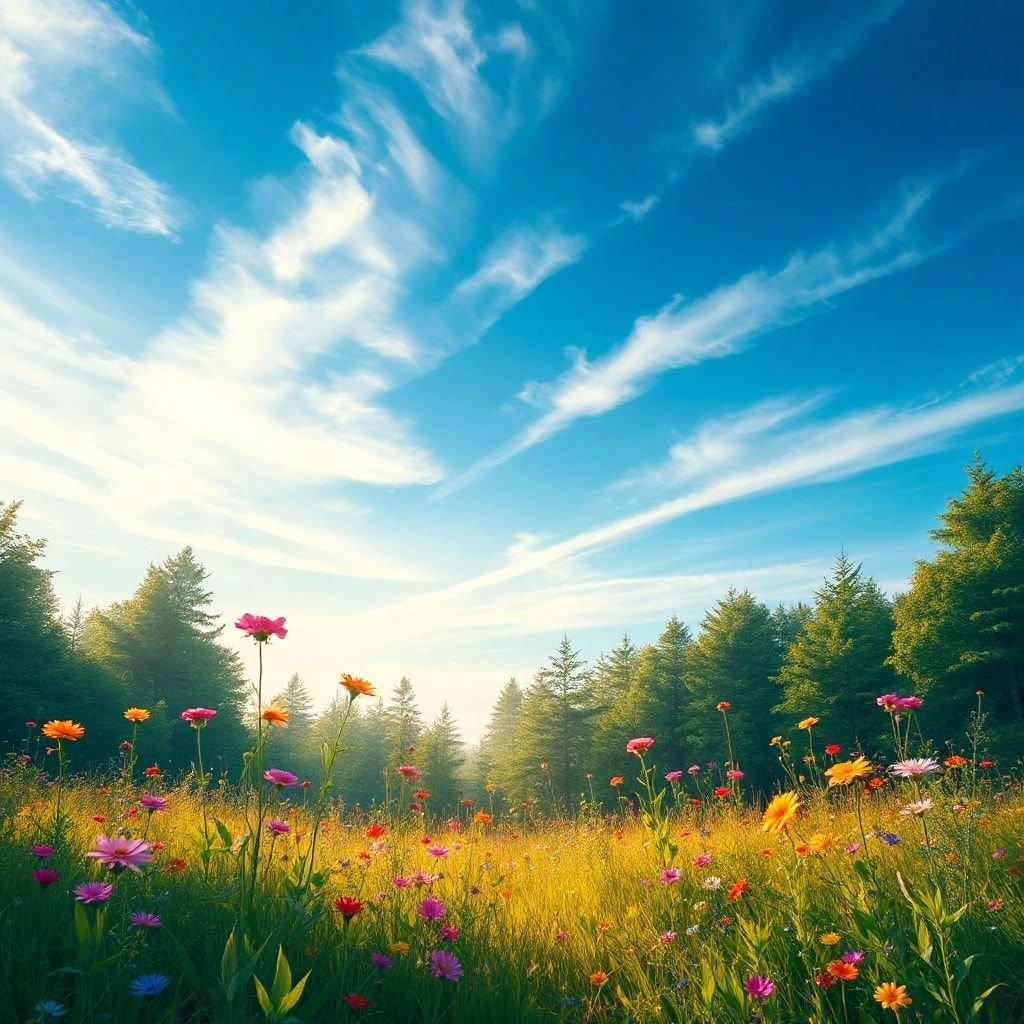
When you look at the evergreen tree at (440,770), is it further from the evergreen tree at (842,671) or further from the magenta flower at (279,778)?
the magenta flower at (279,778)

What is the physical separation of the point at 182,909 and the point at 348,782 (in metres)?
46.0

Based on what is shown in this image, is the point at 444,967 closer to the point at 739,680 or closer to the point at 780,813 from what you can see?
the point at 780,813

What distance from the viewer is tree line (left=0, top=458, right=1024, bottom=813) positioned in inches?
718

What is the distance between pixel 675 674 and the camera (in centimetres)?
2905

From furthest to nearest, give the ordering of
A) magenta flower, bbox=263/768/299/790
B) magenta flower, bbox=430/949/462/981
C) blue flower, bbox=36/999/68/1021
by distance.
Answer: magenta flower, bbox=263/768/299/790
magenta flower, bbox=430/949/462/981
blue flower, bbox=36/999/68/1021

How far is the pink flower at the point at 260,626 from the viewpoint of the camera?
2053 mm

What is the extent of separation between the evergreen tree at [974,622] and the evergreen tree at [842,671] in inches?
105

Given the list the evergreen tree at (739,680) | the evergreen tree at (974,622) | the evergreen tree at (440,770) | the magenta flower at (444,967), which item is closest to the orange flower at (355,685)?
the magenta flower at (444,967)

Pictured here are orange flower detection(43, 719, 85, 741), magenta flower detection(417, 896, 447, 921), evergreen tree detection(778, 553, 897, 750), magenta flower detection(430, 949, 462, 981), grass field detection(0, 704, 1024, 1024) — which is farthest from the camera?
evergreen tree detection(778, 553, 897, 750)

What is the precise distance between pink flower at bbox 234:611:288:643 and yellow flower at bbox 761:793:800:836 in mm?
1943

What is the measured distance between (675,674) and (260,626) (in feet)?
97.4

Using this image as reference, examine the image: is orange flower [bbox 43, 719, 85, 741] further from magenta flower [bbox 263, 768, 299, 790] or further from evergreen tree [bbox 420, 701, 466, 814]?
evergreen tree [bbox 420, 701, 466, 814]

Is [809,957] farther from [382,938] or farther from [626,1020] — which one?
[382,938]

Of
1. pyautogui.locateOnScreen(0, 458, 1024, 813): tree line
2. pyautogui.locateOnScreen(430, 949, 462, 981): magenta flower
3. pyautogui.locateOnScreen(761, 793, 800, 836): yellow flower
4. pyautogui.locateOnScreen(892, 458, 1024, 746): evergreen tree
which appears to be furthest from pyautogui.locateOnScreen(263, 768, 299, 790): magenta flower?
pyautogui.locateOnScreen(892, 458, 1024, 746): evergreen tree
